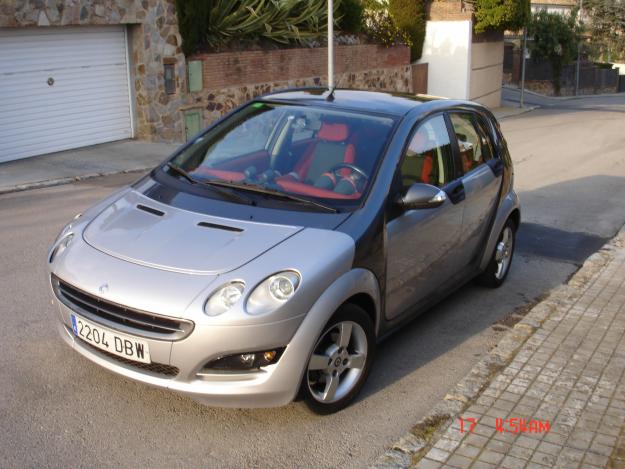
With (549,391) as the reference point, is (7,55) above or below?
above

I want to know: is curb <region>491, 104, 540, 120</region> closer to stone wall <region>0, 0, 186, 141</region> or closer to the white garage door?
stone wall <region>0, 0, 186, 141</region>

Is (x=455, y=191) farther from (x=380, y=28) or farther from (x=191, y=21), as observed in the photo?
(x=380, y=28)

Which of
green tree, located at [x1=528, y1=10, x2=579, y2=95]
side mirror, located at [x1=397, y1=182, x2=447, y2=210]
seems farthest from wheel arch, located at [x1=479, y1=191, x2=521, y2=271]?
green tree, located at [x1=528, y1=10, x2=579, y2=95]

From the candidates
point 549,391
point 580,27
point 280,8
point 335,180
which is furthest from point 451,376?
point 580,27

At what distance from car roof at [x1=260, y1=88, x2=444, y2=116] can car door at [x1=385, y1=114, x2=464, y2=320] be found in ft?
0.68

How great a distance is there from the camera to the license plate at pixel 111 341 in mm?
3859

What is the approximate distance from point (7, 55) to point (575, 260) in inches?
363

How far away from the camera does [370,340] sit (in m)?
4.55

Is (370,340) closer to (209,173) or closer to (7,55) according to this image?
(209,173)

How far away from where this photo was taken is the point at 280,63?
18.8m

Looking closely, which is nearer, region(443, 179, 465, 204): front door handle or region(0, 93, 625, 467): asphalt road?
region(0, 93, 625, 467): asphalt road

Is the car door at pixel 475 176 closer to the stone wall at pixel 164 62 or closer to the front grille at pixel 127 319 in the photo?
the front grille at pixel 127 319

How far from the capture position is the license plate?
3.86 metres

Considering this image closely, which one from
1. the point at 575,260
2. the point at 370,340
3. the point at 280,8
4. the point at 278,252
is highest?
the point at 280,8
